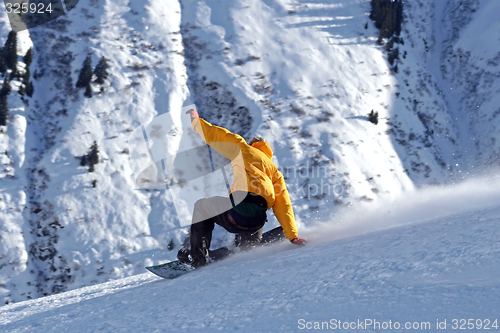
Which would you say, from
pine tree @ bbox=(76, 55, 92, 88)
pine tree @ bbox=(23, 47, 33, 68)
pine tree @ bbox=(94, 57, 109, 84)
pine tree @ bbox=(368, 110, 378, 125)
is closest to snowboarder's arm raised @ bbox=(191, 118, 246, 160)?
pine tree @ bbox=(76, 55, 92, 88)

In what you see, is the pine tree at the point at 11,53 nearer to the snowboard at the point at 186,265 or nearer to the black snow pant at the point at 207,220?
the snowboard at the point at 186,265

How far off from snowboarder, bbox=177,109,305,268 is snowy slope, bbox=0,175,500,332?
1.31 feet

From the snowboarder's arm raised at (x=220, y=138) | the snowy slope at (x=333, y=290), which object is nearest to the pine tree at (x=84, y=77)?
the snowboarder's arm raised at (x=220, y=138)

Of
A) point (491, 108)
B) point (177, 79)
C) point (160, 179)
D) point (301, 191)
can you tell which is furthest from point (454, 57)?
point (160, 179)

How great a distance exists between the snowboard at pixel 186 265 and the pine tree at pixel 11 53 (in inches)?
410

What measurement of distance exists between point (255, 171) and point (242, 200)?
367 millimetres

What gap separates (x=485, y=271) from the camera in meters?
2.42

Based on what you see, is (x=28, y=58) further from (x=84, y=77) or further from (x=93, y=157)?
(x=93, y=157)

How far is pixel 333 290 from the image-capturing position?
2.72m

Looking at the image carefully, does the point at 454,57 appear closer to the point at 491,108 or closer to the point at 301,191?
the point at 491,108

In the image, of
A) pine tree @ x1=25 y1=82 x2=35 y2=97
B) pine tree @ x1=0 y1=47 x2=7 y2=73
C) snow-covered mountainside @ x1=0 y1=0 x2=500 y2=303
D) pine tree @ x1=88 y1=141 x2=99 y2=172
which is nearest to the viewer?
snow-covered mountainside @ x1=0 y1=0 x2=500 y2=303

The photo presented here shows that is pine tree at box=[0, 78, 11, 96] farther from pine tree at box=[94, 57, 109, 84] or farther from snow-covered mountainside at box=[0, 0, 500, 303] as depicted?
pine tree at box=[94, 57, 109, 84]

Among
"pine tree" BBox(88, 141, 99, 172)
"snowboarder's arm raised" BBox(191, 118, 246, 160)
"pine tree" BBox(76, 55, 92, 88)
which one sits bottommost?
"pine tree" BBox(88, 141, 99, 172)

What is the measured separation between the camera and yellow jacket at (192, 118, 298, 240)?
4.56 m
